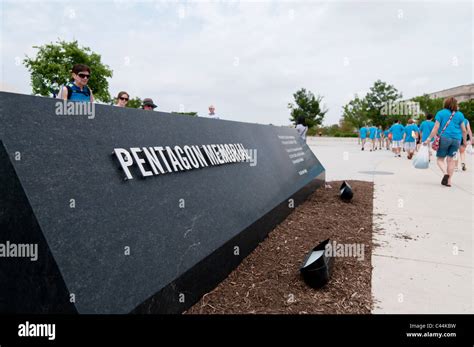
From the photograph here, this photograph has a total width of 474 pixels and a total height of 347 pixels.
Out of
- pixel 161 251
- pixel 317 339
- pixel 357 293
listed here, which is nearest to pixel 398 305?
pixel 357 293

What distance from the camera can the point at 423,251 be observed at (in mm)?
3590

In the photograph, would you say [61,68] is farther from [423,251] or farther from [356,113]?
[356,113]

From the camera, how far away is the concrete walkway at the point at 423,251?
2.54 meters

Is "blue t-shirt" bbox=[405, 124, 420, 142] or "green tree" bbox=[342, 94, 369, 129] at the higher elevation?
"green tree" bbox=[342, 94, 369, 129]

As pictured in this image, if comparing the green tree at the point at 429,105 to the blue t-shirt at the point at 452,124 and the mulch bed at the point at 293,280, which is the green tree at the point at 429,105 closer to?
the blue t-shirt at the point at 452,124

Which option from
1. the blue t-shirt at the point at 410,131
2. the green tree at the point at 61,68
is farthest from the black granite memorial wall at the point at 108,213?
the green tree at the point at 61,68

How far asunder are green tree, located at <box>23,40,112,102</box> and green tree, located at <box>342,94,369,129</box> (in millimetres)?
39362

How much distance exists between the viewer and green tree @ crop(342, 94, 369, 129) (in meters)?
51.4

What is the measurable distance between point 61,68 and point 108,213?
108 feet

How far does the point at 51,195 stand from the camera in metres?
1.64

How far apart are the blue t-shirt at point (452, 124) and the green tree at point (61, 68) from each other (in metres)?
30.4

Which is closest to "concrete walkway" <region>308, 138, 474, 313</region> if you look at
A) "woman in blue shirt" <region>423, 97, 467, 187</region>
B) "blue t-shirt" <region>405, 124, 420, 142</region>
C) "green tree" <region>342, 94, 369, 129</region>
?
"woman in blue shirt" <region>423, 97, 467, 187</region>

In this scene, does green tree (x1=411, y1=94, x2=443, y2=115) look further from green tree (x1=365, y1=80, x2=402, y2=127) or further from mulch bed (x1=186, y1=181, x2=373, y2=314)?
mulch bed (x1=186, y1=181, x2=373, y2=314)

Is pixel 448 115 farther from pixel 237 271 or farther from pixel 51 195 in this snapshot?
pixel 51 195
